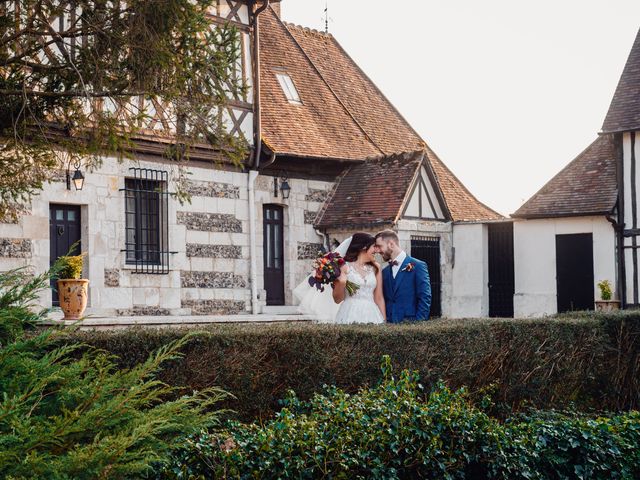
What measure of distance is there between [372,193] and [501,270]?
4.05m

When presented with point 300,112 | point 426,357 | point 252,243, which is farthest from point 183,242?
point 426,357

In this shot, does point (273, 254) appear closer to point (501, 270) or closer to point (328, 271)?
point (501, 270)

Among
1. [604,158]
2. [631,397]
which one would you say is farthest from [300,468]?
[604,158]

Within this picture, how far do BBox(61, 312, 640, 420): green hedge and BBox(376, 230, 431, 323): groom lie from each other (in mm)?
1173

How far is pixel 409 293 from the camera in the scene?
964 cm

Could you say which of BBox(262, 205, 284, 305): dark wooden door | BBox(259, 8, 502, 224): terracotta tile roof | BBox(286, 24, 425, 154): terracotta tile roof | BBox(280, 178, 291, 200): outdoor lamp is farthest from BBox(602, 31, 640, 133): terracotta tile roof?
BBox(262, 205, 284, 305): dark wooden door

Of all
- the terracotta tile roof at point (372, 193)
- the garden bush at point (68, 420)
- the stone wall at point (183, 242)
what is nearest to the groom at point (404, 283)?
the garden bush at point (68, 420)

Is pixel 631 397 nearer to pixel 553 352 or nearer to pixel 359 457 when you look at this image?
pixel 553 352

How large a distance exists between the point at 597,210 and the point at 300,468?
631 inches

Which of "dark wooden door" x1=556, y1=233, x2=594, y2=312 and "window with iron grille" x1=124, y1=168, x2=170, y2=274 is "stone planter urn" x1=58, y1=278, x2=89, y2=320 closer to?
"window with iron grille" x1=124, y1=168, x2=170, y2=274

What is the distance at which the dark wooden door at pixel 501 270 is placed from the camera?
853 inches

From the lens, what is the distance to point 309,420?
586cm

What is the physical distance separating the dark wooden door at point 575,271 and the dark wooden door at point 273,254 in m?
5.86

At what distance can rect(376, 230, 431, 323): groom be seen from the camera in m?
9.51
